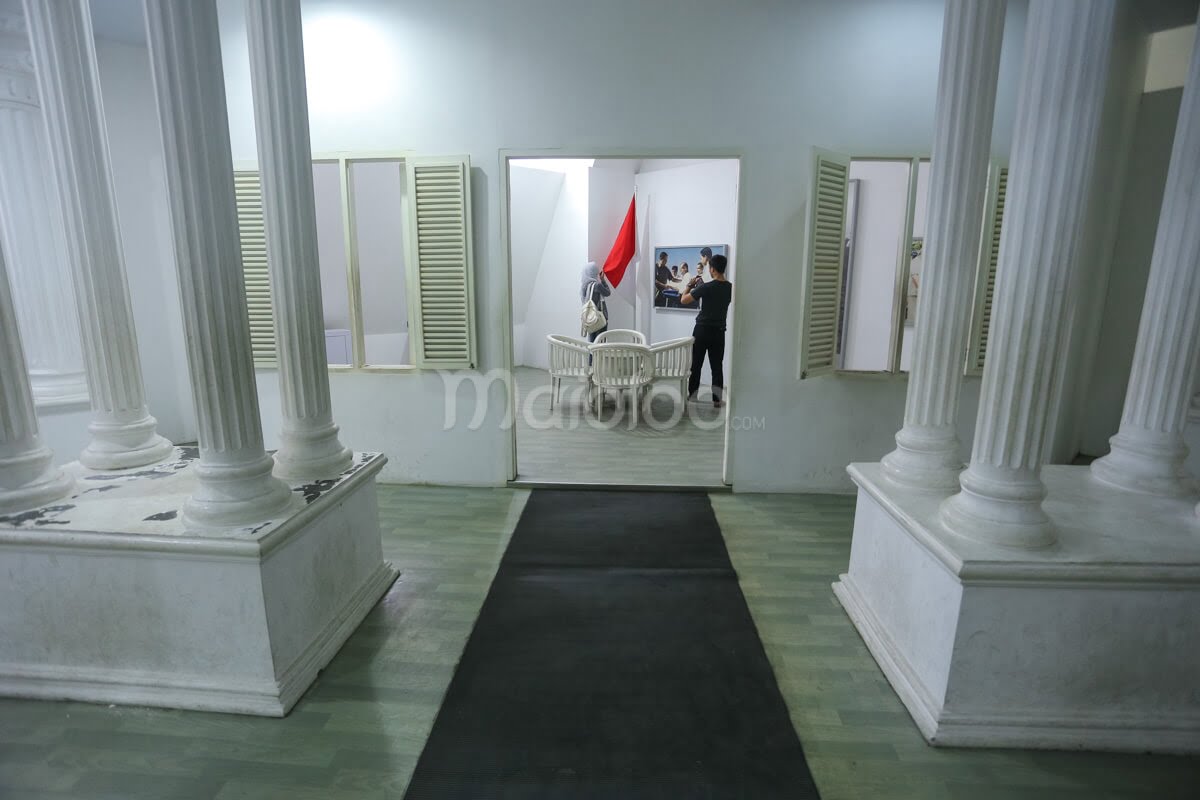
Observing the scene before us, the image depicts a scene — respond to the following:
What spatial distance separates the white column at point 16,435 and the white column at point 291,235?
83cm

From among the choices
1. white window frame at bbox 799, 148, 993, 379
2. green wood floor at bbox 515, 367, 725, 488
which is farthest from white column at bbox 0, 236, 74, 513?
white window frame at bbox 799, 148, 993, 379

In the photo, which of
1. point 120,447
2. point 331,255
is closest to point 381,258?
point 331,255

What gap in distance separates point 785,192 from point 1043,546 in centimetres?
274

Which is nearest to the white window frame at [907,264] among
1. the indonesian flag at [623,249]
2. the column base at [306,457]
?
the column base at [306,457]

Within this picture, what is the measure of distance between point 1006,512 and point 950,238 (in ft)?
3.97

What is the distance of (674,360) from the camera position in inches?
253

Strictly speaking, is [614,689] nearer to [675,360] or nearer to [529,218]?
[675,360]

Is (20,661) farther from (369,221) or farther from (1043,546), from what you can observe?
(369,221)

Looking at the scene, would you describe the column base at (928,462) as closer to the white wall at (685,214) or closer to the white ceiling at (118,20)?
the white wall at (685,214)

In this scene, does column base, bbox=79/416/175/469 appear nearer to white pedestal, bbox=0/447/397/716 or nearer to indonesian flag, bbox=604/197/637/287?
white pedestal, bbox=0/447/397/716

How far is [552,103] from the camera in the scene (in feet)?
13.3

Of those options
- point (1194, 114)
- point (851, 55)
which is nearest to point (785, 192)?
point (851, 55)

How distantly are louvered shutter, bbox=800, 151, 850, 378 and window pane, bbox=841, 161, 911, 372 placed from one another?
2429mm

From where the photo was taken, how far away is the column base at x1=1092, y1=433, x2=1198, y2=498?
101 inches
